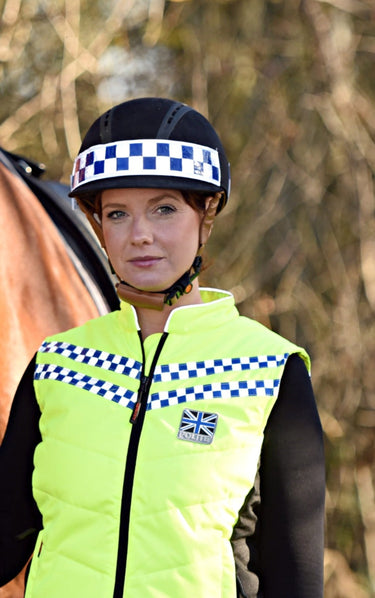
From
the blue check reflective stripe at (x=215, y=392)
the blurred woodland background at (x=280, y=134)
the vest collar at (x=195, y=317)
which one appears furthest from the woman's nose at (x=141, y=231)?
the blurred woodland background at (x=280, y=134)

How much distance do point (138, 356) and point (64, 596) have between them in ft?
1.19

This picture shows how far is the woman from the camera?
3.55ft

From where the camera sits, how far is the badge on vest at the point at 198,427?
3.63 feet

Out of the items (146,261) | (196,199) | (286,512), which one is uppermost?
(196,199)

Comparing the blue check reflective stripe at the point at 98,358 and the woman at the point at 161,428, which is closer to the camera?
the woman at the point at 161,428

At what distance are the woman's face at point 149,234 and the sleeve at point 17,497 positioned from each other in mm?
288

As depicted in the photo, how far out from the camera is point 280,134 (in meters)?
3.99

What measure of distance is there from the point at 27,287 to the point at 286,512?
1.02m

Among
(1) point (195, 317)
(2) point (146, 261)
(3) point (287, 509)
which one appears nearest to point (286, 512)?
(3) point (287, 509)

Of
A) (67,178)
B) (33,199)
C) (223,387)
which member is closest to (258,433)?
(223,387)

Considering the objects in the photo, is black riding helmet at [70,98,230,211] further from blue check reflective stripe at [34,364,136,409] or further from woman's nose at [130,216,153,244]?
blue check reflective stripe at [34,364,136,409]

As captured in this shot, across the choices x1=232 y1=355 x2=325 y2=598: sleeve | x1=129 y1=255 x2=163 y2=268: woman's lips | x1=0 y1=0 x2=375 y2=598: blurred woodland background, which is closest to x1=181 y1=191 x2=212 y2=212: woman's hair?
x1=129 y1=255 x2=163 y2=268: woman's lips

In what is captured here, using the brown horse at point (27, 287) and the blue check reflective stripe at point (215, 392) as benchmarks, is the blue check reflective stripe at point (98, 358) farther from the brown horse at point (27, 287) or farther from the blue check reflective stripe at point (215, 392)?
the brown horse at point (27, 287)

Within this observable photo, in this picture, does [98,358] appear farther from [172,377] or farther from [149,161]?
[149,161]
